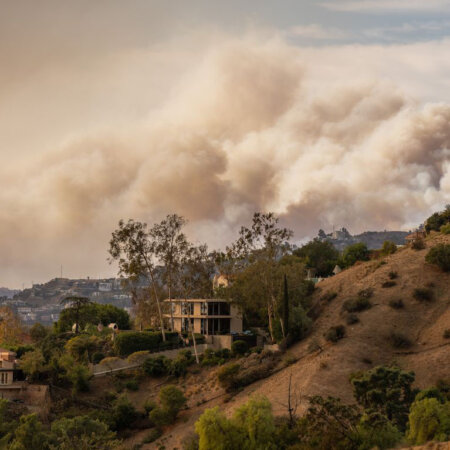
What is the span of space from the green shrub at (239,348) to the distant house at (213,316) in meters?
10.5

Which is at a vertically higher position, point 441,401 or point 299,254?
point 299,254

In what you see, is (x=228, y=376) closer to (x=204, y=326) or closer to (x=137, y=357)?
(x=137, y=357)

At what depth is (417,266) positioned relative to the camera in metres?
87.2

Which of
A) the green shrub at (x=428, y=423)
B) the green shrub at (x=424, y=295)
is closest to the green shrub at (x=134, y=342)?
the green shrub at (x=424, y=295)

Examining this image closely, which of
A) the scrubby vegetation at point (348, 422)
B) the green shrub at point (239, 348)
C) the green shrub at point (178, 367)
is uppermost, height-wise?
the green shrub at point (239, 348)

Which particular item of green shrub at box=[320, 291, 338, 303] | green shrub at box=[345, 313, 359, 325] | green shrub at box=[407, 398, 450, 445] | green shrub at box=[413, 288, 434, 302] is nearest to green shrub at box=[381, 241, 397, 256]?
green shrub at box=[320, 291, 338, 303]

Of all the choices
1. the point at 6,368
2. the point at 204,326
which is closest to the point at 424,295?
the point at 204,326

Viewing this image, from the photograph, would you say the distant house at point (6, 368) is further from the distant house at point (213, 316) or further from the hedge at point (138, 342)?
the distant house at point (213, 316)

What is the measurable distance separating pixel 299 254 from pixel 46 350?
67.8 metres

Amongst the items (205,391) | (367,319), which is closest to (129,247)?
(205,391)

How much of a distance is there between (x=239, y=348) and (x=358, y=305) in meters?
15.5

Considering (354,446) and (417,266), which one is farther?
(417,266)

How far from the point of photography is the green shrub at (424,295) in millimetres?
79625

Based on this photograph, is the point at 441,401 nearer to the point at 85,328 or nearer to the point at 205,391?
the point at 205,391
